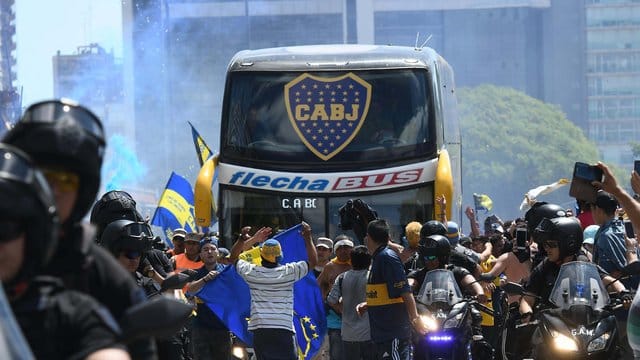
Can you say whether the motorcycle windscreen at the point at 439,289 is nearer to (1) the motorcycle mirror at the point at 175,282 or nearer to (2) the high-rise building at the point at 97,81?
(1) the motorcycle mirror at the point at 175,282

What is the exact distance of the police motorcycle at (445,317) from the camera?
1184cm

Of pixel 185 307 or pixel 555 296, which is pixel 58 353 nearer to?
pixel 185 307

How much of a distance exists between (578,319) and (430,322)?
235 cm

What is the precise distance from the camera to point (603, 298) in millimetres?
10016

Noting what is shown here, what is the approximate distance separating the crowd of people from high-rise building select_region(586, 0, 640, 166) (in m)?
128

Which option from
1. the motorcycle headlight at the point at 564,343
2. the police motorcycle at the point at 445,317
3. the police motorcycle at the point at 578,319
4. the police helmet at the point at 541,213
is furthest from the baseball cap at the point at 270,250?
the motorcycle headlight at the point at 564,343

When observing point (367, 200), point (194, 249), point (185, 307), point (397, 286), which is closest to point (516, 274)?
point (397, 286)

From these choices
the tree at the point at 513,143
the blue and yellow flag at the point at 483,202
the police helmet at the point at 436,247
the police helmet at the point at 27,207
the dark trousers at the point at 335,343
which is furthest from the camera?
the tree at the point at 513,143

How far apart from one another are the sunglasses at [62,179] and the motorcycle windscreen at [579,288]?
18.8 feet

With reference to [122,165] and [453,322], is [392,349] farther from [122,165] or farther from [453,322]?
[122,165]

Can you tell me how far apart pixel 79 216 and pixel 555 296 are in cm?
580

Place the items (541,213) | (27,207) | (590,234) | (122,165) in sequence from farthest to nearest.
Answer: (122,165), (590,234), (541,213), (27,207)

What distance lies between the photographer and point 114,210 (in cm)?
1173

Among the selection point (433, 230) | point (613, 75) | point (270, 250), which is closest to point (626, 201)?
point (433, 230)
